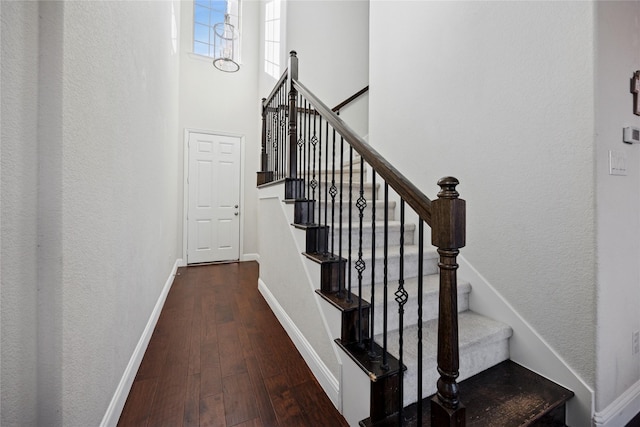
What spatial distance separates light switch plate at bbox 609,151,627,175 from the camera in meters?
1.34

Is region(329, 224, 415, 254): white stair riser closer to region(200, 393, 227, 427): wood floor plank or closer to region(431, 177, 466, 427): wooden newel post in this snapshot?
region(431, 177, 466, 427): wooden newel post

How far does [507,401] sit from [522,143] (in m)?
1.32

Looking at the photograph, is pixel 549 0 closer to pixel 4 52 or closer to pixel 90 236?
pixel 4 52

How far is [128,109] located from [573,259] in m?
2.45

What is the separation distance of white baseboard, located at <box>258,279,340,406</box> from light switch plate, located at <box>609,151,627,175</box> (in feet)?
5.64

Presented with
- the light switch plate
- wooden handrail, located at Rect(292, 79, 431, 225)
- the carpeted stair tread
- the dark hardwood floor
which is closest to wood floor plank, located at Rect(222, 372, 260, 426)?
the dark hardwood floor

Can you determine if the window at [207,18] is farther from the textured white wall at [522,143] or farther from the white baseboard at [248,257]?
the textured white wall at [522,143]

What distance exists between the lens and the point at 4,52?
73 cm

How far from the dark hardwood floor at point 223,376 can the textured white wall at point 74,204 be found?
0.27m

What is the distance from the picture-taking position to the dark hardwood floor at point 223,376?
1410mm

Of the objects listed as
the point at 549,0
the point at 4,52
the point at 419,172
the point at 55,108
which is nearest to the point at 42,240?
the point at 55,108

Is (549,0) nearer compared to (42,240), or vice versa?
(42,240)

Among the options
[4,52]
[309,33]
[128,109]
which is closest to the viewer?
[4,52]

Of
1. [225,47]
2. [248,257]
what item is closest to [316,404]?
[248,257]
